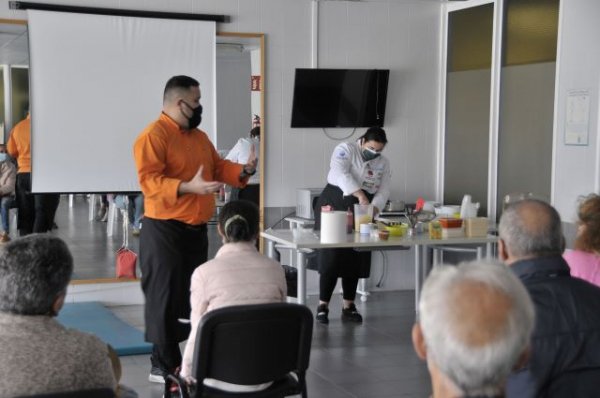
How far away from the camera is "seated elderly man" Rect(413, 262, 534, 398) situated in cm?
142

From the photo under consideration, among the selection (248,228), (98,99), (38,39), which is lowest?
(248,228)

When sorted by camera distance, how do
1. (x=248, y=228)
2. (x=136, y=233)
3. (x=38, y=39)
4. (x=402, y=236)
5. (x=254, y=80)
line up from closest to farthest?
1. (x=248, y=228)
2. (x=402, y=236)
3. (x=38, y=39)
4. (x=254, y=80)
5. (x=136, y=233)

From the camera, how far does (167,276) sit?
4.48 m

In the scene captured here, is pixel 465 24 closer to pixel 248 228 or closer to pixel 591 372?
pixel 248 228

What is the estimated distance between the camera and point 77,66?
263 inches

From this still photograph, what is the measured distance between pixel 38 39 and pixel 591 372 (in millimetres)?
5357

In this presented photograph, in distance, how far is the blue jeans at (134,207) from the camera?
305 inches

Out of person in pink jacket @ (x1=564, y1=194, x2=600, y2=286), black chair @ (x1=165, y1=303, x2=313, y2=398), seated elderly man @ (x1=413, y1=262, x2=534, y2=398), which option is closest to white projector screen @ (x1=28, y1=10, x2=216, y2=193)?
black chair @ (x1=165, y1=303, x2=313, y2=398)

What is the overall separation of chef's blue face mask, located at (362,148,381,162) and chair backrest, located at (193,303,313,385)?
334 centimetres

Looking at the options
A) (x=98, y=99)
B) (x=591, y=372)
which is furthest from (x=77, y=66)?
(x=591, y=372)

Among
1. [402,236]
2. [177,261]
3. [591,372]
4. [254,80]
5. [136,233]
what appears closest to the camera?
[591,372]

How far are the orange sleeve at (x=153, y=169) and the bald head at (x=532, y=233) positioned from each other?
208 cm

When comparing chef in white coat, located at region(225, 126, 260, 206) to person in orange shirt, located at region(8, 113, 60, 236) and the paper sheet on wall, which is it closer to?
person in orange shirt, located at region(8, 113, 60, 236)

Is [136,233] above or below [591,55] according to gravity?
below
